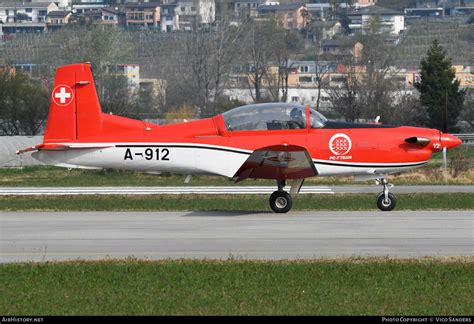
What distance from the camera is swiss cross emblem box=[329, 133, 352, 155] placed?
19.5 meters

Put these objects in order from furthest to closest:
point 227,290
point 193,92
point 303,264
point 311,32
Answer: point 311,32 → point 193,92 → point 303,264 → point 227,290

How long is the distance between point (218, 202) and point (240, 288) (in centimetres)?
1079

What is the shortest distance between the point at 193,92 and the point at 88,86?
52.4m

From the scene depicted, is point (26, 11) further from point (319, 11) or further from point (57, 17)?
point (319, 11)

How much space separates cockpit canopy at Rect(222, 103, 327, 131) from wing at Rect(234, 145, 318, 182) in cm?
43

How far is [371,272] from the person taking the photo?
1342 centimetres

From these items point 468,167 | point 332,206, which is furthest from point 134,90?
point 332,206

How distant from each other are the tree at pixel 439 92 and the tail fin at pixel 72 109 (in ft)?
116

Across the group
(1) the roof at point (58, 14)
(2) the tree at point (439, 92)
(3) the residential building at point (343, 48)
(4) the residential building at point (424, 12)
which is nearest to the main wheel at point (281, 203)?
(2) the tree at point (439, 92)

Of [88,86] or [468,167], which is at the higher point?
[88,86]

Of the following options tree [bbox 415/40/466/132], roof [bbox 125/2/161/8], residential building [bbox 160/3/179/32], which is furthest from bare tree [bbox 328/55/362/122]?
roof [bbox 125/2/161/8]

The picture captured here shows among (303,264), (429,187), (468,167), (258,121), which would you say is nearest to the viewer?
(303,264)

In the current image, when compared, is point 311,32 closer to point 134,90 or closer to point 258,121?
point 134,90

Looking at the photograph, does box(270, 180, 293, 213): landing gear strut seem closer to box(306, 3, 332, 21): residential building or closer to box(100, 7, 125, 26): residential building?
box(306, 3, 332, 21): residential building
